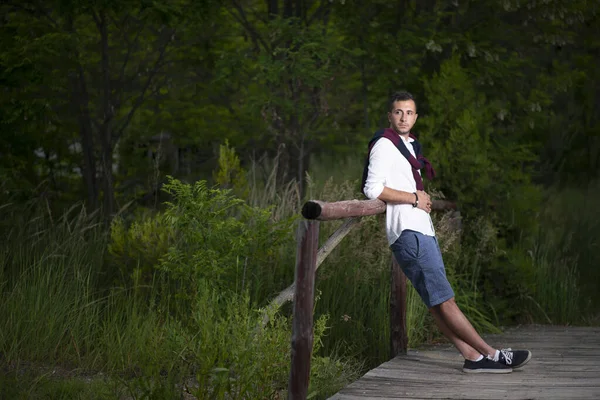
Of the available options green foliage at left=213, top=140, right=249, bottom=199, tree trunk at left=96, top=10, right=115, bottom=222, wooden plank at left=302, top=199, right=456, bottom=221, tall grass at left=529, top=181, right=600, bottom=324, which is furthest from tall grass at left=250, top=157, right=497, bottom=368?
tree trunk at left=96, top=10, right=115, bottom=222

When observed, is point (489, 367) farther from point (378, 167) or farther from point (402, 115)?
point (402, 115)

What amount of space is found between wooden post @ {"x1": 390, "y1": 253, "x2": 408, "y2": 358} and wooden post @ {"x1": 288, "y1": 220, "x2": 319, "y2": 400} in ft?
6.10

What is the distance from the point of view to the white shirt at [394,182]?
Result: 5.92 metres

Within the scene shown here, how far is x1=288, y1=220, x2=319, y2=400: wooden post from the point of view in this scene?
5.23 metres

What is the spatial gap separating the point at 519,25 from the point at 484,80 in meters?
1.07

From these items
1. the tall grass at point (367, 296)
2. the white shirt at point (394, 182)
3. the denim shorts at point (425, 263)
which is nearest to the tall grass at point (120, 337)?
the tall grass at point (367, 296)

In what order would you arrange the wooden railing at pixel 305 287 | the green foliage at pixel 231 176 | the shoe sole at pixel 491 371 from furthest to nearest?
the green foliage at pixel 231 176
the shoe sole at pixel 491 371
the wooden railing at pixel 305 287

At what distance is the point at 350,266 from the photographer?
27.2ft

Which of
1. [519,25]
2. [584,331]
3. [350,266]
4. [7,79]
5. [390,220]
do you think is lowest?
[584,331]

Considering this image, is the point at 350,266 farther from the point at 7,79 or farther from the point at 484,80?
the point at 7,79

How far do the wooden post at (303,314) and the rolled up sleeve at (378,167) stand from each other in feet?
2.44

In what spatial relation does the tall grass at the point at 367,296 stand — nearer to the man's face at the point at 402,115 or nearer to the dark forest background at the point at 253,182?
the dark forest background at the point at 253,182

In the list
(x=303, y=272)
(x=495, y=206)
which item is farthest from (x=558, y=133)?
A: (x=303, y=272)

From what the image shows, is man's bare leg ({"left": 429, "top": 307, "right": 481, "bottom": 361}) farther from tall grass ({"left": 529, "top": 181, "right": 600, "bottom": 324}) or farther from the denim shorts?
tall grass ({"left": 529, "top": 181, "right": 600, "bottom": 324})
